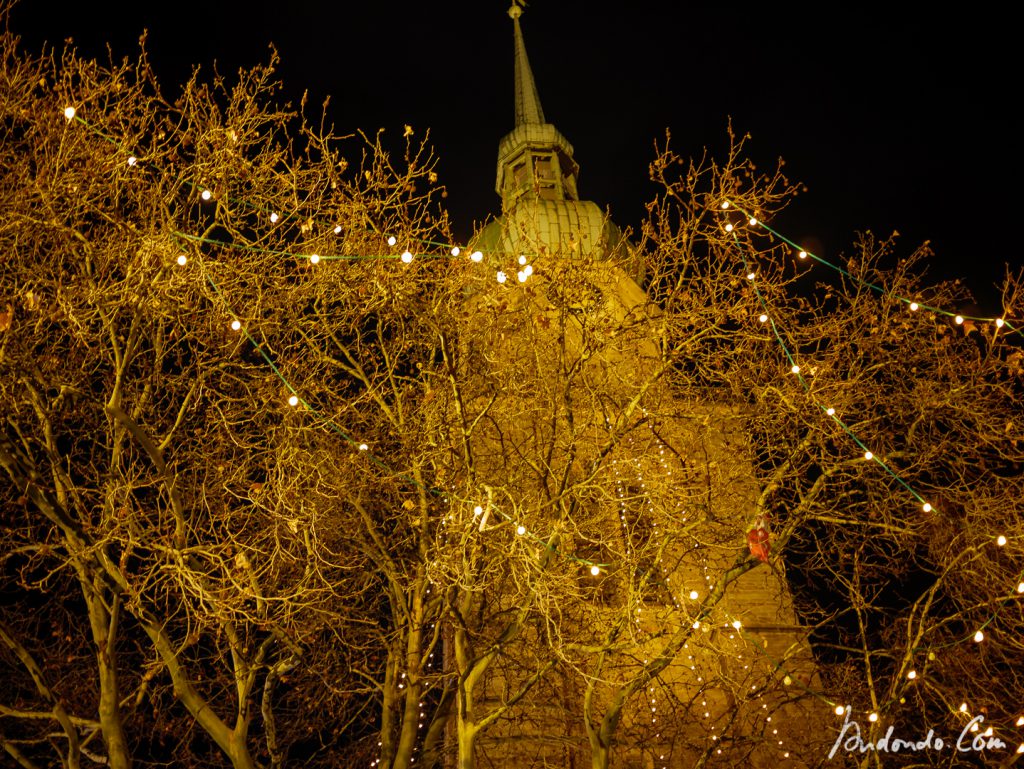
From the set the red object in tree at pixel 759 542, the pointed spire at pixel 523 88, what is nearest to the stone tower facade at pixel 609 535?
the red object in tree at pixel 759 542

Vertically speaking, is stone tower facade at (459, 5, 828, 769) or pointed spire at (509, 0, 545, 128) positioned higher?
pointed spire at (509, 0, 545, 128)

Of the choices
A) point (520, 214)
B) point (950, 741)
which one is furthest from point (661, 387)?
point (520, 214)

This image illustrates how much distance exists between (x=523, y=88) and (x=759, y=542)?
22569 mm

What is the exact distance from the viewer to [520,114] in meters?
27.5

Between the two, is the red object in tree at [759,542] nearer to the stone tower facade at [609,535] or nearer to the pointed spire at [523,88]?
the stone tower facade at [609,535]

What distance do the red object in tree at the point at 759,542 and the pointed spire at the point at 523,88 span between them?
2040cm

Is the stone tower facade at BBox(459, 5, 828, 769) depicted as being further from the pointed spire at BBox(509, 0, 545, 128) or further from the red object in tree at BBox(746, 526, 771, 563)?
the pointed spire at BBox(509, 0, 545, 128)

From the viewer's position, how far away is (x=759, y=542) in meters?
8.59

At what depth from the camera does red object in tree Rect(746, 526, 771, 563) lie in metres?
8.57

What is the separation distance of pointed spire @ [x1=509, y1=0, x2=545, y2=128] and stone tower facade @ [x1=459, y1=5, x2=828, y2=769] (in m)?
9.01

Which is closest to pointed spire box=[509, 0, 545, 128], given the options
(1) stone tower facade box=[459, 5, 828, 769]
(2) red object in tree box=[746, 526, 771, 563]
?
(1) stone tower facade box=[459, 5, 828, 769]

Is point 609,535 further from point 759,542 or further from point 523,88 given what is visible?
point 523,88

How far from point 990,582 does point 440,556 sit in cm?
681

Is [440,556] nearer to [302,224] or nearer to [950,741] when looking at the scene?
[302,224]
